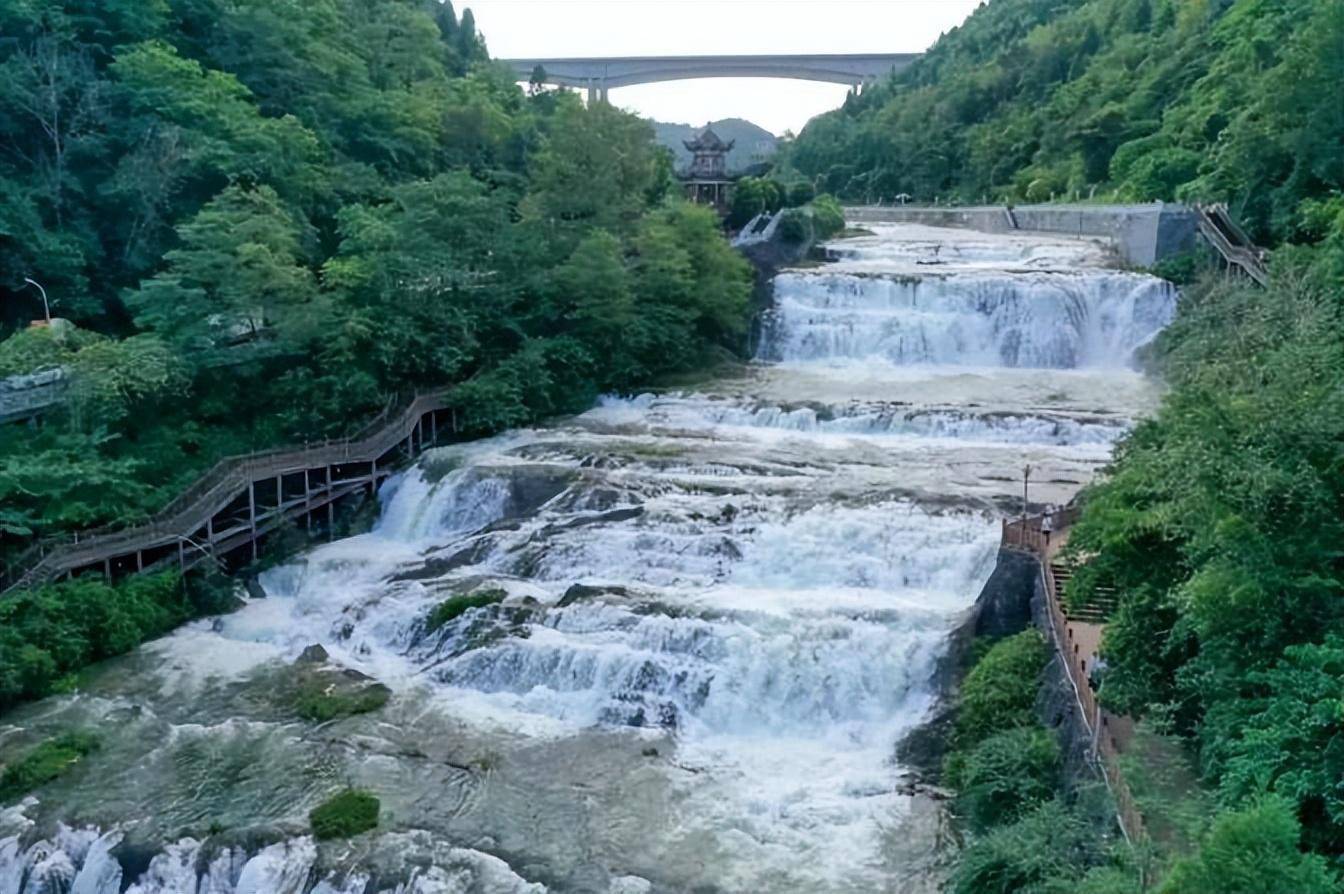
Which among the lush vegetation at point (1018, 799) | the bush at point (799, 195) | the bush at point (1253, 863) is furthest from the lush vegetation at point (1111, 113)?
the bush at point (1253, 863)

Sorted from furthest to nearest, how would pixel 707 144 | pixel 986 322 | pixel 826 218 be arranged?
1. pixel 707 144
2. pixel 826 218
3. pixel 986 322

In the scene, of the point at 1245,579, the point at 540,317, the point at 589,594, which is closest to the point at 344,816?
the point at 589,594

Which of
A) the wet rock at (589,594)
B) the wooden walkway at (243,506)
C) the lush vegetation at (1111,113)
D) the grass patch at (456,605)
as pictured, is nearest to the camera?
the wet rock at (589,594)

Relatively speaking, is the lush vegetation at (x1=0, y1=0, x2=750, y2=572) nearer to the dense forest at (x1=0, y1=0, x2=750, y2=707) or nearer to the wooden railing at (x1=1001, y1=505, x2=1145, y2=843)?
the dense forest at (x1=0, y1=0, x2=750, y2=707)

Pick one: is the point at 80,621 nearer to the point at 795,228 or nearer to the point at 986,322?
the point at 986,322

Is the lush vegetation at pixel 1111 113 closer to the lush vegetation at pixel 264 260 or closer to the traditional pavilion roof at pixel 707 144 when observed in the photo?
the traditional pavilion roof at pixel 707 144

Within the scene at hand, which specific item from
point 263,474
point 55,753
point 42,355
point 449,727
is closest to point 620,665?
point 449,727
